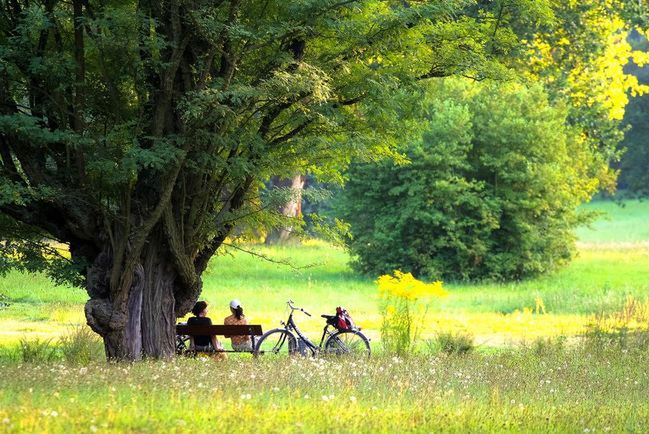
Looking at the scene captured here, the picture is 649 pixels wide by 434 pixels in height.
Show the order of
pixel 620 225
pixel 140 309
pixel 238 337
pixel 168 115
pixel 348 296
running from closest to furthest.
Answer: pixel 168 115
pixel 140 309
pixel 238 337
pixel 348 296
pixel 620 225

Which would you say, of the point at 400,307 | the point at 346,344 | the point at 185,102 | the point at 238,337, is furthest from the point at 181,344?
the point at 185,102

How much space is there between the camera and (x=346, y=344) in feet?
47.2

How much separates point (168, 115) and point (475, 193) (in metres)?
20.3

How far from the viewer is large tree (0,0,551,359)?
38.3 ft

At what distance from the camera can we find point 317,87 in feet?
37.8

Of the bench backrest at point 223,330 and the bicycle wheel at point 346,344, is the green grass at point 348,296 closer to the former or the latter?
the bench backrest at point 223,330

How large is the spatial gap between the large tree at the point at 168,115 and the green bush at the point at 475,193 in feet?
58.3

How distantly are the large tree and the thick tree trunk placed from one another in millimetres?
17

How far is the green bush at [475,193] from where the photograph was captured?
3186 centimetres

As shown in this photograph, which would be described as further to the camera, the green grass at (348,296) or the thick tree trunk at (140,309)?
the green grass at (348,296)

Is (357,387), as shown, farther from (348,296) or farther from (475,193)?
(475,193)

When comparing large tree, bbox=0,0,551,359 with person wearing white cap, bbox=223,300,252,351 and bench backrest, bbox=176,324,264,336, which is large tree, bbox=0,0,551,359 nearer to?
bench backrest, bbox=176,324,264,336

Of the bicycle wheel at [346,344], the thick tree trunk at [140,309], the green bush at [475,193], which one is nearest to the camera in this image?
the thick tree trunk at [140,309]

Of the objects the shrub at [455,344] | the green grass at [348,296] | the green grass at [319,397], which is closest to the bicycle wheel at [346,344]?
the green grass at [319,397]
